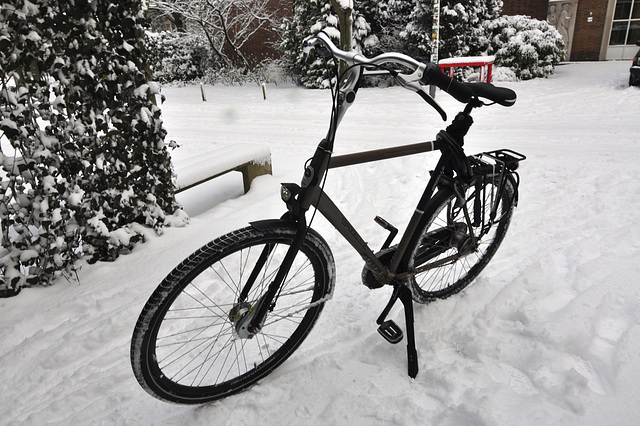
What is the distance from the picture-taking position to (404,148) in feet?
6.52

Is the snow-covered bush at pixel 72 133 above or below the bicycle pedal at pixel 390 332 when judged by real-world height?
above

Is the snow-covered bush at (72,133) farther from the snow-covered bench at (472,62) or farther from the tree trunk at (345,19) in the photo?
the snow-covered bench at (472,62)

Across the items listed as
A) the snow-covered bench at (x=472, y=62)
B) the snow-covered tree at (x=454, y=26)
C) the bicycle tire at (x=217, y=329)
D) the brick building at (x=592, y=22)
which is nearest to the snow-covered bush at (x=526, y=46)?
the snow-covered tree at (x=454, y=26)

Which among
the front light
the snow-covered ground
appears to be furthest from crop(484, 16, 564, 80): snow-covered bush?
the front light

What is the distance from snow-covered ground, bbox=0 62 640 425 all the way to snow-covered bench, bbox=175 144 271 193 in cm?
28

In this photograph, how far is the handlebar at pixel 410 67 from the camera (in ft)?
5.31

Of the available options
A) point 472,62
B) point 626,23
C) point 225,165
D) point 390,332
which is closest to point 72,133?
point 225,165

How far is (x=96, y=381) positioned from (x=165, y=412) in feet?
1.56

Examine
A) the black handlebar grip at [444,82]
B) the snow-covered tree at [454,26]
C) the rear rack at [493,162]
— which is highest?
the snow-covered tree at [454,26]

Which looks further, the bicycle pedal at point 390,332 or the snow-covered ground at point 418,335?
the bicycle pedal at point 390,332

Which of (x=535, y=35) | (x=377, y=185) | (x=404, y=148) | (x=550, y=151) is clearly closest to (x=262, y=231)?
(x=404, y=148)

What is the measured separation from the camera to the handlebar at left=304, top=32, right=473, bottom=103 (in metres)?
1.62

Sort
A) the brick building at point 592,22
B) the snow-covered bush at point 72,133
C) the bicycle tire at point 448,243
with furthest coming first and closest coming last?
the brick building at point 592,22 < the snow-covered bush at point 72,133 < the bicycle tire at point 448,243

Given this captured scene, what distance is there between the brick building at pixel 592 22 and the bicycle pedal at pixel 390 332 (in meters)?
17.6
